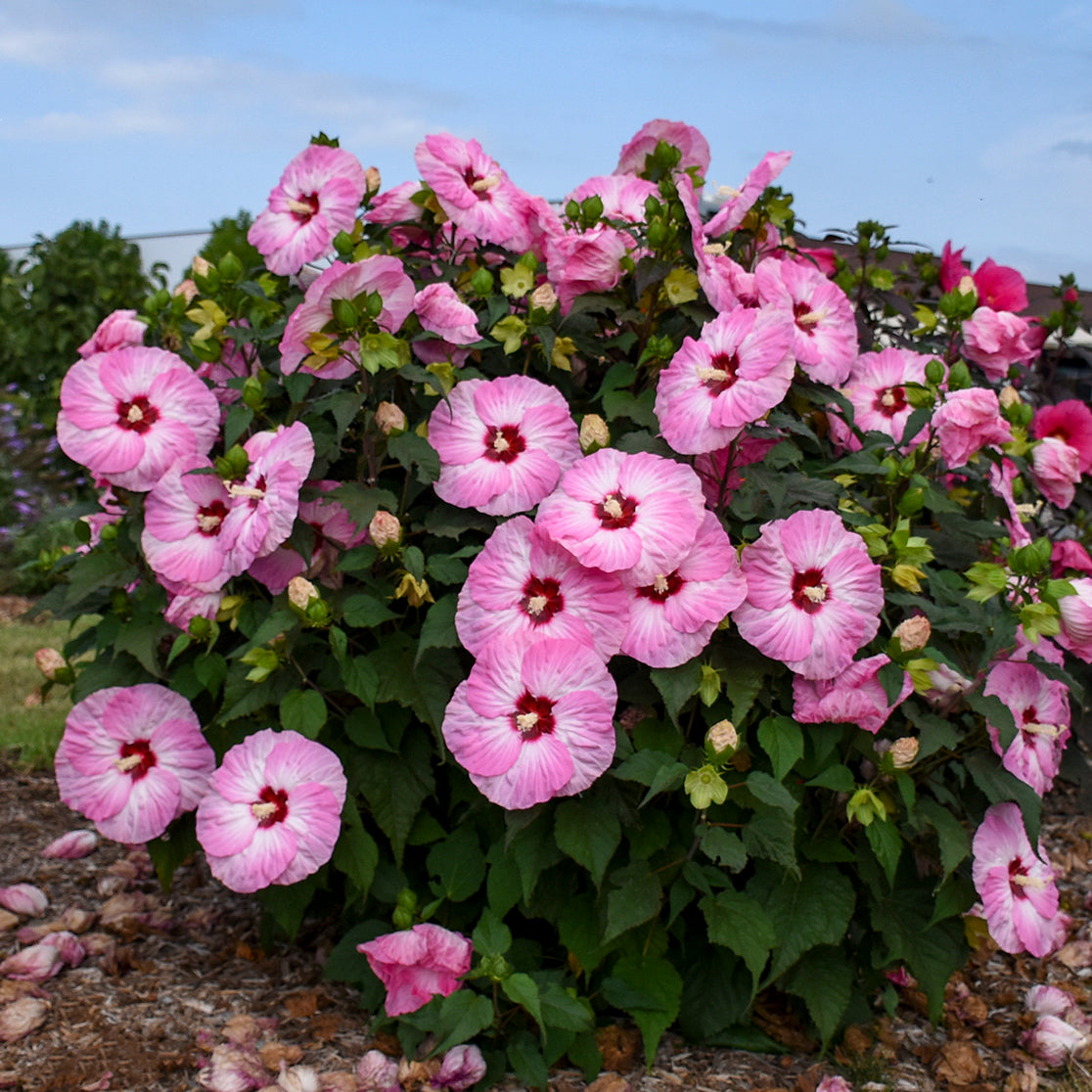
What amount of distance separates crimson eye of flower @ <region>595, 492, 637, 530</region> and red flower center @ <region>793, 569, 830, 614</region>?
29 cm

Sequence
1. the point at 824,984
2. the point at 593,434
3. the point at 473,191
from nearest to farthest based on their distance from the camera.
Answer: the point at 593,434 → the point at 824,984 → the point at 473,191

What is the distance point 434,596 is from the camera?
2.07 m

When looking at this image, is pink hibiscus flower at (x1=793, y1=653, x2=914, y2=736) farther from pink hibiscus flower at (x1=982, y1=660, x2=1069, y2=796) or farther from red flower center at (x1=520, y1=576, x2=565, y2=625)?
red flower center at (x1=520, y1=576, x2=565, y2=625)

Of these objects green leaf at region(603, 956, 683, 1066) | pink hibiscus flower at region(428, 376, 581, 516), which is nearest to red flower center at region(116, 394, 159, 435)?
pink hibiscus flower at region(428, 376, 581, 516)

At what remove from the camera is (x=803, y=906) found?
1945 mm

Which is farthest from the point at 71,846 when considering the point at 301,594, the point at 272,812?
the point at 301,594

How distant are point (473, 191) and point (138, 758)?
125cm

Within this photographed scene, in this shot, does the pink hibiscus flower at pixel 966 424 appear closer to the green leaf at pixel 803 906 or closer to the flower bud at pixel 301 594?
the green leaf at pixel 803 906

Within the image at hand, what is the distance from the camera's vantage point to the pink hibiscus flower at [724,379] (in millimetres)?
1828

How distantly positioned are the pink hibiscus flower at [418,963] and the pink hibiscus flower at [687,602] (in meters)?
0.63

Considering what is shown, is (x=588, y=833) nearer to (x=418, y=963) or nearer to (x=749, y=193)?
(x=418, y=963)

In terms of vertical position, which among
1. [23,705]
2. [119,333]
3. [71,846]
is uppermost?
[119,333]

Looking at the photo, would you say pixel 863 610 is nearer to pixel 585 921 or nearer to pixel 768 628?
pixel 768 628

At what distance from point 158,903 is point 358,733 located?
1.17 meters
